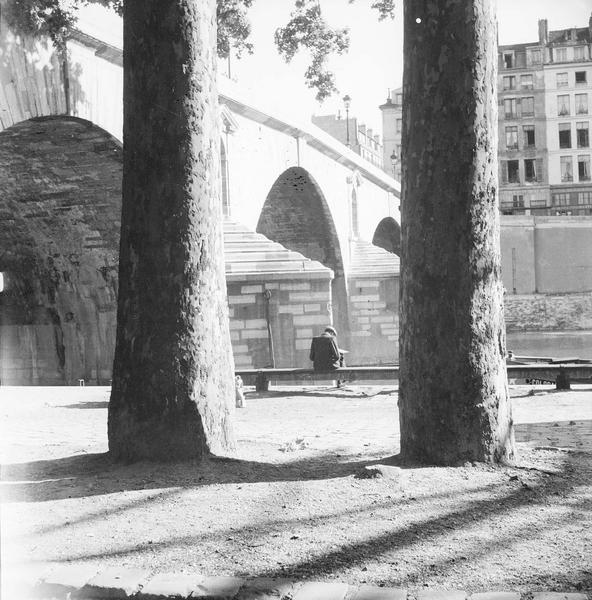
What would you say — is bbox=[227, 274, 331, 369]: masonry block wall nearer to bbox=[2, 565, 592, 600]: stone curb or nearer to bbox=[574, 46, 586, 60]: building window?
bbox=[2, 565, 592, 600]: stone curb

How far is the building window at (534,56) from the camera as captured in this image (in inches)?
2621

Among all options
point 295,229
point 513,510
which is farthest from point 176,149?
point 295,229

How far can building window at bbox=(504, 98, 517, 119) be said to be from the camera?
6581cm

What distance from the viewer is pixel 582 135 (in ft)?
209

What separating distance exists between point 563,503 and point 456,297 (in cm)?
133

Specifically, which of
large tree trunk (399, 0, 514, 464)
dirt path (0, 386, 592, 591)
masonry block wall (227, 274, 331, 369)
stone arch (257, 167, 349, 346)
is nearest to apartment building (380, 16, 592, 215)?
stone arch (257, 167, 349, 346)

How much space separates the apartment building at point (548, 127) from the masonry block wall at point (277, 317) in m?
45.5

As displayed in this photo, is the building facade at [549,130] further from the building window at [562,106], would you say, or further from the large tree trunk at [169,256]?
the large tree trunk at [169,256]

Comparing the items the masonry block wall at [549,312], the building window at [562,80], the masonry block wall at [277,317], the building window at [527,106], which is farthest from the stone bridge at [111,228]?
the building window at [562,80]

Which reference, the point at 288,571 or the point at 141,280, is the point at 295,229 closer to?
the point at 141,280

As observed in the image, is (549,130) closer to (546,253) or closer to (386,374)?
(546,253)

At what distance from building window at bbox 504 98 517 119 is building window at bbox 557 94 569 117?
3.00m

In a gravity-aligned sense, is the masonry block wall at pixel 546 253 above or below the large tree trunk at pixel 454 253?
above

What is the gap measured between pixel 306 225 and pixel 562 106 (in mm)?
40776
